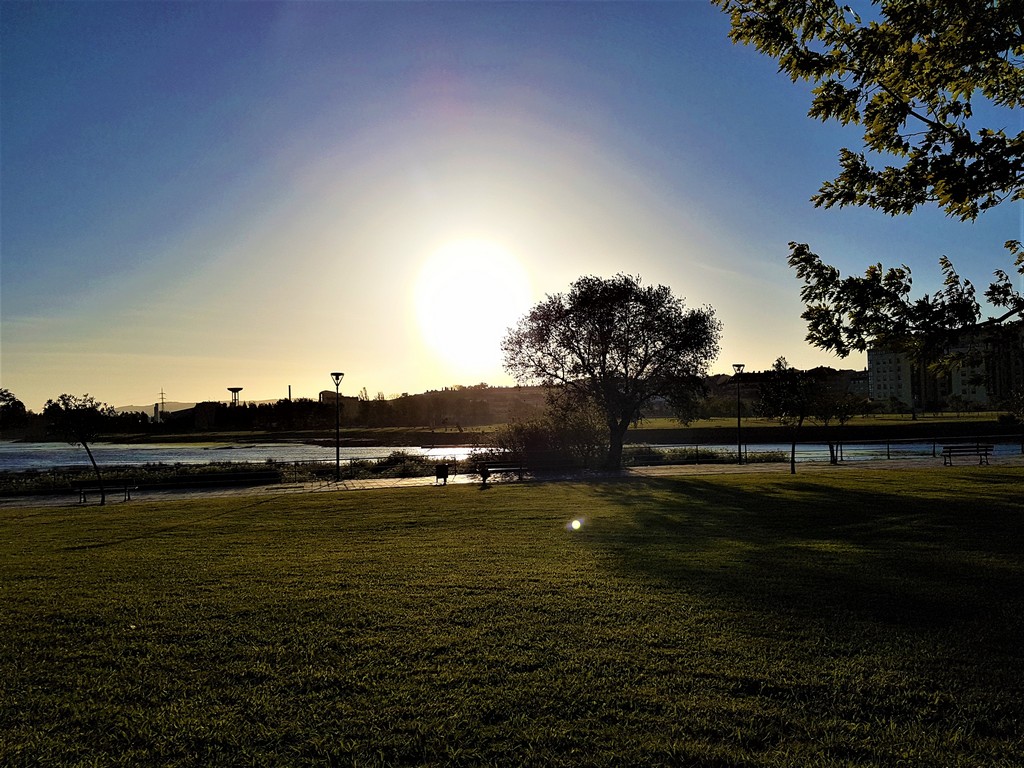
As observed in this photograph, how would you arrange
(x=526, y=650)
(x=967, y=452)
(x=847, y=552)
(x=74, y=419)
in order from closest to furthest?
1. (x=526, y=650)
2. (x=847, y=552)
3. (x=74, y=419)
4. (x=967, y=452)

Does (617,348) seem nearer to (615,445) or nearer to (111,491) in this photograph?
(615,445)

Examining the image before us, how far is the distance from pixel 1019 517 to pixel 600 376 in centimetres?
2019

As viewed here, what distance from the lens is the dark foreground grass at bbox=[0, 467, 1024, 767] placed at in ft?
13.6

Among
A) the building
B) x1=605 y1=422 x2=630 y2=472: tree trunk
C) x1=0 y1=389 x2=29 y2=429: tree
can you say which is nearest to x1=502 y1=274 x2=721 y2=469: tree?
x1=605 y1=422 x2=630 y2=472: tree trunk

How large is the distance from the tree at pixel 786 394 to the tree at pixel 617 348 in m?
3.07

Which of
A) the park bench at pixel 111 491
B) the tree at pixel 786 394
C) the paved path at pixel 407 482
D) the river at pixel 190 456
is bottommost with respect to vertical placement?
the river at pixel 190 456

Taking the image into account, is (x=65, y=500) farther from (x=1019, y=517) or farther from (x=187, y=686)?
(x=1019, y=517)

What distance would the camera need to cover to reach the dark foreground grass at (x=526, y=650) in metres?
4.16

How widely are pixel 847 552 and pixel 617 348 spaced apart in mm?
22191

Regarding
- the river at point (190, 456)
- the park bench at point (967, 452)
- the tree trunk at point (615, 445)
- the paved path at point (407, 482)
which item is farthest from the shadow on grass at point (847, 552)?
the river at point (190, 456)

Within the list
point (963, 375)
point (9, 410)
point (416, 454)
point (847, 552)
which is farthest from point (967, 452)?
point (9, 410)

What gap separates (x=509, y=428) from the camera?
3431 cm

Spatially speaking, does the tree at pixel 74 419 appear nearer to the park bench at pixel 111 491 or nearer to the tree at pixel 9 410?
the park bench at pixel 111 491

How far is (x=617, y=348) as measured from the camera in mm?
31516
